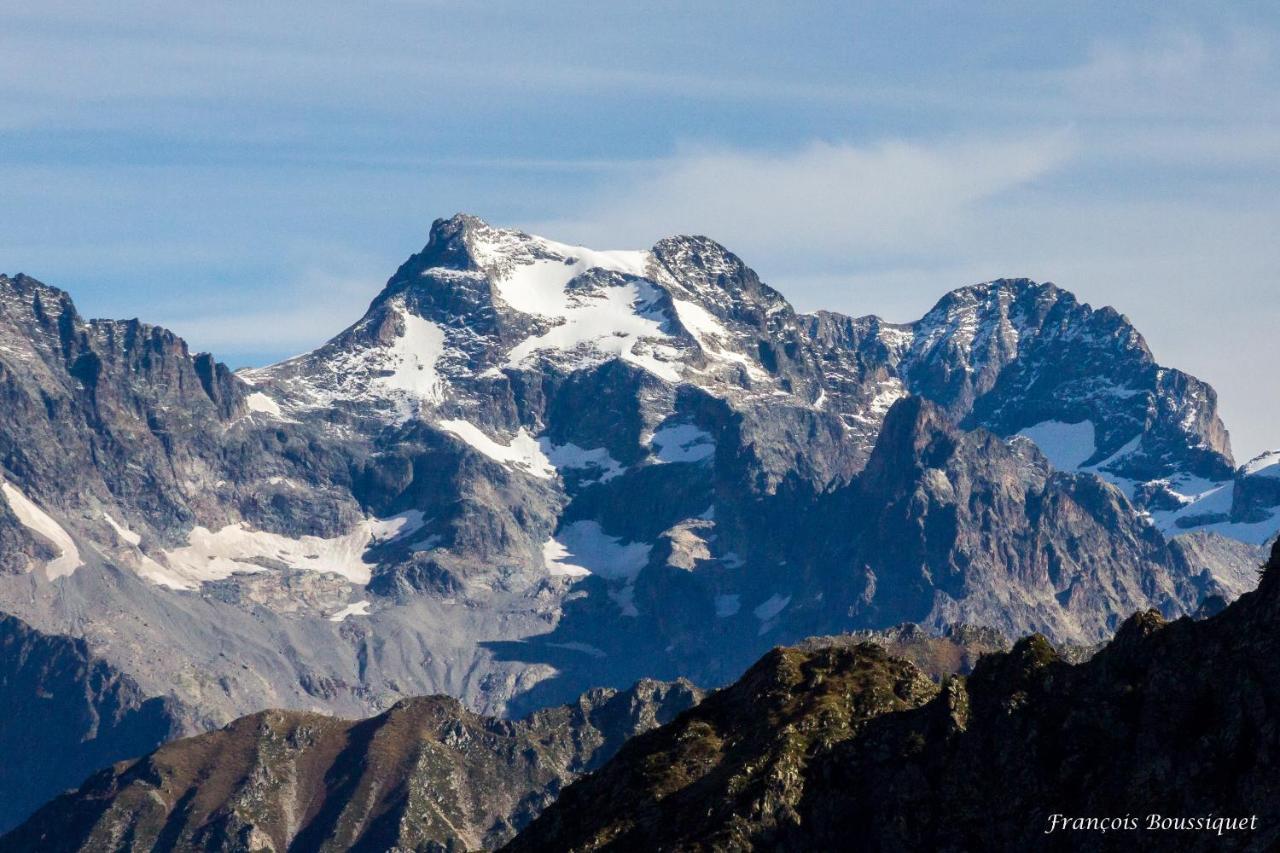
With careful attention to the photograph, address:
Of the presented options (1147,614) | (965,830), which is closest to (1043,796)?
(965,830)

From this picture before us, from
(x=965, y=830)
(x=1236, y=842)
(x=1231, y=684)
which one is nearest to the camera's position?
(x=1236, y=842)

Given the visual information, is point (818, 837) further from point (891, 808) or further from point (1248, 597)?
point (1248, 597)

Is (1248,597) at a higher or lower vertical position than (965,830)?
higher

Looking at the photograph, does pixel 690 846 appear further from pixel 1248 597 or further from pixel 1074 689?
pixel 1248 597

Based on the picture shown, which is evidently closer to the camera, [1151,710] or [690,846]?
[1151,710]

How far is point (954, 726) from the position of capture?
199250 millimetres

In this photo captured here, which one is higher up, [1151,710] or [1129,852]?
[1151,710]

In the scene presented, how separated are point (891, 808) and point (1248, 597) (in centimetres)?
3329

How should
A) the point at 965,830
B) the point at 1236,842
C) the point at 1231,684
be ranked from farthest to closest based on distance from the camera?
the point at 965,830 < the point at 1231,684 < the point at 1236,842

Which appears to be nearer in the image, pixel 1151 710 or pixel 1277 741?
pixel 1277 741

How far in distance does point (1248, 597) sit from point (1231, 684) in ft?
32.9

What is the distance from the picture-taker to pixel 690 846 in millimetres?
195750

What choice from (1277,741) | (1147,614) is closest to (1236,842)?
(1277,741)

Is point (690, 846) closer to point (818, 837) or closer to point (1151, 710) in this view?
point (818, 837)
